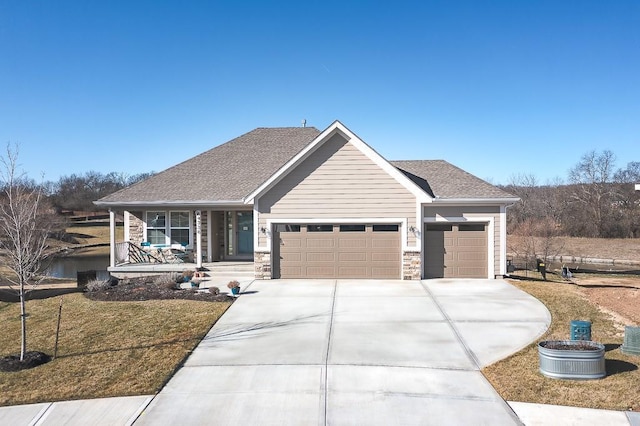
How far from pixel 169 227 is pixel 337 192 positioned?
7.27m

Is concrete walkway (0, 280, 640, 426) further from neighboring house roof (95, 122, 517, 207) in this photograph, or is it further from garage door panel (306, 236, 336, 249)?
neighboring house roof (95, 122, 517, 207)

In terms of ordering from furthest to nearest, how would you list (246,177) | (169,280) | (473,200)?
(246,177) → (473,200) → (169,280)

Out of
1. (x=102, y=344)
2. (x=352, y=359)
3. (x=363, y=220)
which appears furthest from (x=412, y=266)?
(x=102, y=344)

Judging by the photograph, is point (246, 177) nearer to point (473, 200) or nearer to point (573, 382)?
point (473, 200)

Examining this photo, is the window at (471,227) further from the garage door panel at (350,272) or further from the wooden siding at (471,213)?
the garage door panel at (350,272)

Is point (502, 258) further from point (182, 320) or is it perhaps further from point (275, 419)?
point (275, 419)

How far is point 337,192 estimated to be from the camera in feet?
52.7

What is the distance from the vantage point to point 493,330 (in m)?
9.88

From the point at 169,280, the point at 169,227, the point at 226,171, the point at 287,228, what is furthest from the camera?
the point at 226,171

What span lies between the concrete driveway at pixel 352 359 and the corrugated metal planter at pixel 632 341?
1589 mm

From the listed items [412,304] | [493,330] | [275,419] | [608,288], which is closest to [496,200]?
[608,288]

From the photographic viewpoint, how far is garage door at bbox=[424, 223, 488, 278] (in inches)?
640

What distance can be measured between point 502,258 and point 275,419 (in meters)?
12.3

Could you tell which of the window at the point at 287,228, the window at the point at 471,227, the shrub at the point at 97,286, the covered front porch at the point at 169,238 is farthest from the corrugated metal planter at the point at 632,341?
the shrub at the point at 97,286
